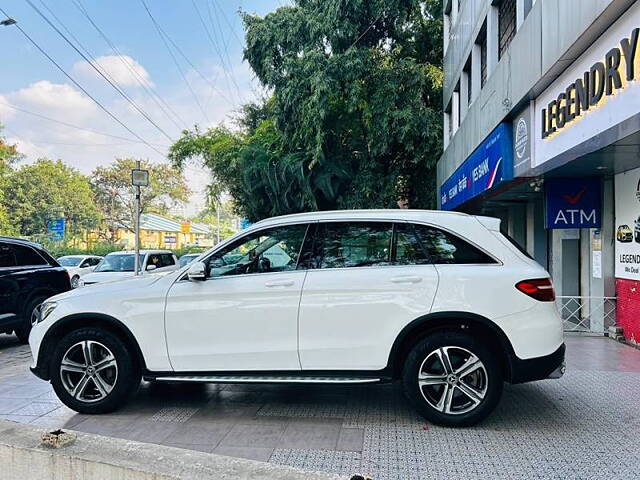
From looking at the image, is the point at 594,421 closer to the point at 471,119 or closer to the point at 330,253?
the point at 330,253

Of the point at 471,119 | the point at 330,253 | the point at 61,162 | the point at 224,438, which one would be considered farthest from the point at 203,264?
the point at 61,162

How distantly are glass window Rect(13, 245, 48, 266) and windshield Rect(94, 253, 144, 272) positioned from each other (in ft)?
13.8

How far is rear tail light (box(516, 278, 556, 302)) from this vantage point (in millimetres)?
4230

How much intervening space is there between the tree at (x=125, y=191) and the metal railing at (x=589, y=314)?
155 feet

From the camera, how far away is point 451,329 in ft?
14.3

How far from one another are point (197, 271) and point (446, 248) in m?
2.17

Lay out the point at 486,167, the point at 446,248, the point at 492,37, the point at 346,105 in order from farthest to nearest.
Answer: the point at 346,105, the point at 492,37, the point at 486,167, the point at 446,248

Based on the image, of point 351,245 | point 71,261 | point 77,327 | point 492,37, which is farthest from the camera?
point 71,261

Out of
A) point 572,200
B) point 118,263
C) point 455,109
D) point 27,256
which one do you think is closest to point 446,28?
point 455,109

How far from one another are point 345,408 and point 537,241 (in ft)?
29.1

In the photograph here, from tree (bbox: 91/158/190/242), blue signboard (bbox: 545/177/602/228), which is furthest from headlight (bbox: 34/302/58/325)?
tree (bbox: 91/158/190/242)

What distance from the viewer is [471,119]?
12109mm

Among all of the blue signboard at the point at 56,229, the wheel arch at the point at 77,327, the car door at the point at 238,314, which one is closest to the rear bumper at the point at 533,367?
the car door at the point at 238,314

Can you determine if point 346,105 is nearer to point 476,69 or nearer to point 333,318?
point 476,69
